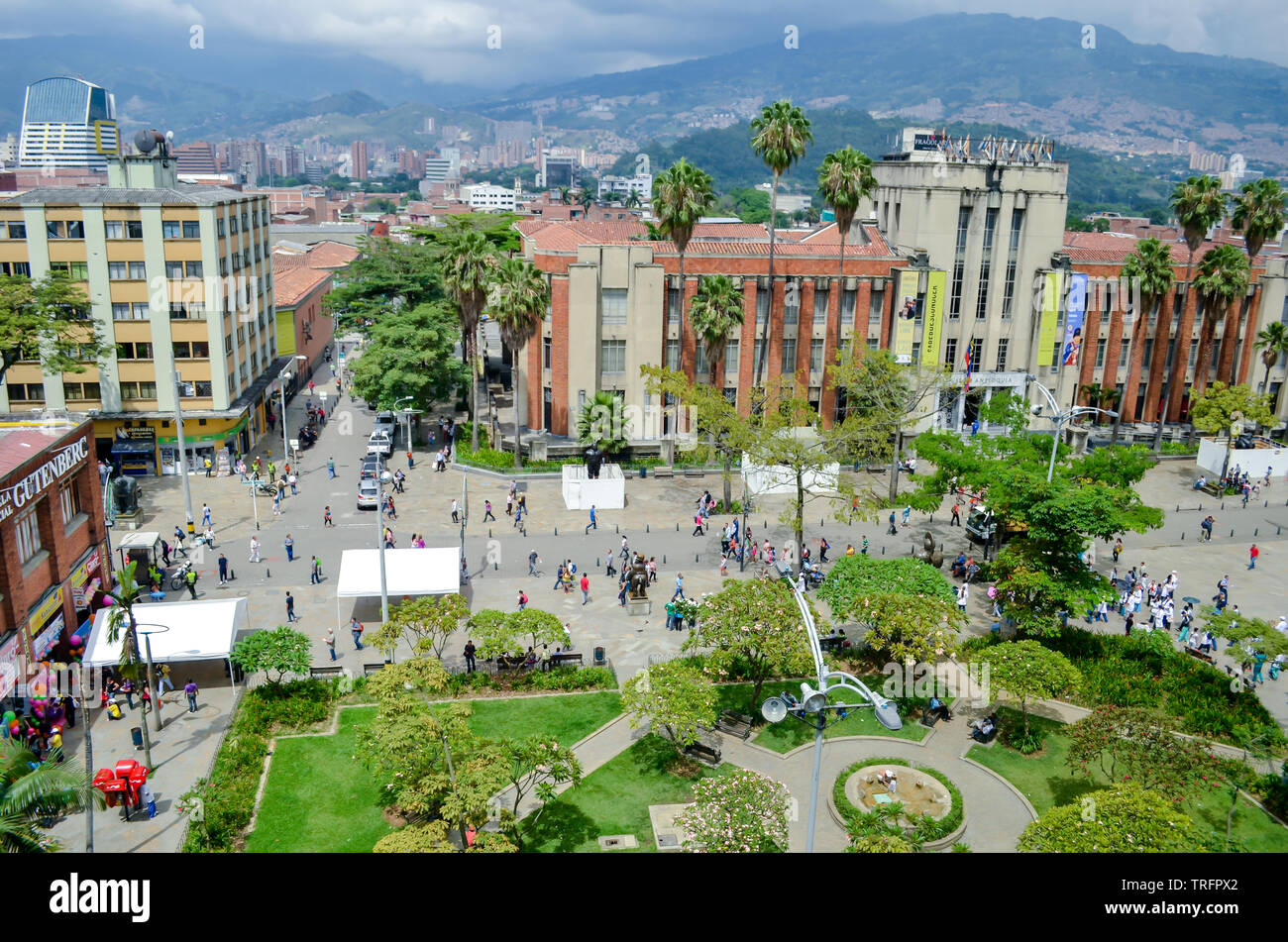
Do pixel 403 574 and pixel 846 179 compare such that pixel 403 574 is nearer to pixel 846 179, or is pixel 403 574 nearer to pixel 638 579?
pixel 638 579

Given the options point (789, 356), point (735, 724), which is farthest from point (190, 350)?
point (735, 724)

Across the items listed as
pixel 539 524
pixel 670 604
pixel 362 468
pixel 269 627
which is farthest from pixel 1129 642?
pixel 362 468

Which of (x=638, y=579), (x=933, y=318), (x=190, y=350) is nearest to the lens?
(x=638, y=579)

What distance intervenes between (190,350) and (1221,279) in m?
69.5

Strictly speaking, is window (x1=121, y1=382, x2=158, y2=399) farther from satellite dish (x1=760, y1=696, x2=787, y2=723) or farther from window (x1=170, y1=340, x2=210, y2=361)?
satellite dish (x1=760, y1=696, x2=787, y2=723)

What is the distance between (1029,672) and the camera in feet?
102

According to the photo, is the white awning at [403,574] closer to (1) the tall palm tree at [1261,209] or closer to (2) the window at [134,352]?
(2) the window at [134,352]

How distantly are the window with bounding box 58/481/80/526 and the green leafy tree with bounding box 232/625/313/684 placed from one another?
972cm

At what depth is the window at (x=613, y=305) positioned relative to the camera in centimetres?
6272

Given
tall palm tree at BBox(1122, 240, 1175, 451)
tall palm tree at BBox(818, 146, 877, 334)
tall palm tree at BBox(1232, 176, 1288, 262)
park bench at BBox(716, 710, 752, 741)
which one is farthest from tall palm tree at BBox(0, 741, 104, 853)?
tall palm tree at BBox(1232, 176, 1288, 262)

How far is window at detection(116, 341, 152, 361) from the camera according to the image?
57250mm

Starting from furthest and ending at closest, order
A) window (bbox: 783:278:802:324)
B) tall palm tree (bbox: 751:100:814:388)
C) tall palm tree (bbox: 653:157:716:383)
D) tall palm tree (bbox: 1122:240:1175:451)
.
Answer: tall palm tree (bbox: 1122:240:1175:451)
window (bbox: 783:278:802:324)
tall palm tree (bbox: 653:157:716:383)
tall palm tree (bbox: 751:100:814:388)

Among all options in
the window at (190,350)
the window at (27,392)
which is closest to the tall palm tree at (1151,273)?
the window at (190,350)
